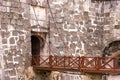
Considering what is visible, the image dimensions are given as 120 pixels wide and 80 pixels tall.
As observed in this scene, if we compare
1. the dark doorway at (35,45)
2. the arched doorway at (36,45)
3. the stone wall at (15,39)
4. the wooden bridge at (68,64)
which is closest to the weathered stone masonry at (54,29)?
the stone wall at (15,39)

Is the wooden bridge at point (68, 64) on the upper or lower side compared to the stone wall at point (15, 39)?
lower

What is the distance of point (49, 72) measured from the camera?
43.9 feet

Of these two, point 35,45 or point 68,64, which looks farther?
point 35,45

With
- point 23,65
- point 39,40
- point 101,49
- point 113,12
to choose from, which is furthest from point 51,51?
point 113,12

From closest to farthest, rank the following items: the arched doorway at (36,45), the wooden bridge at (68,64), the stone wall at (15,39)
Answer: the stone wall at (15,39), the wooden bridge at (68,64), the arched doorway at (36,45)

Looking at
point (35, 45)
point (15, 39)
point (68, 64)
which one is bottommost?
point (68, 64)

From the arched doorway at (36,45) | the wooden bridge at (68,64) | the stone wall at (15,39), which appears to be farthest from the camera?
the arched doorway at (36,45)

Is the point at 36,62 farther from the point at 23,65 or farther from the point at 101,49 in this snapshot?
the point at 101,49

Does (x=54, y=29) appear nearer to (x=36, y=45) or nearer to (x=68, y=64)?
(x=36, y=45)

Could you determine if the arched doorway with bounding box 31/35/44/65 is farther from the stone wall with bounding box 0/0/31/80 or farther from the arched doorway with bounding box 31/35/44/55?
the stone wall with bounding box 0/0/31/80

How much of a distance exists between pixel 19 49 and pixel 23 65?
2.25ft

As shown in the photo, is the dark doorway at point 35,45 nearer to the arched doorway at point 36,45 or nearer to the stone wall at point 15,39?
the arched doorway at point 36,45

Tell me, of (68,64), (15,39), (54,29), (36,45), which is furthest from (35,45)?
(68,64)

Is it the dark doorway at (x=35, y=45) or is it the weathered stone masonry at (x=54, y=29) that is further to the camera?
the dark doorway at (x=35, y=45)
